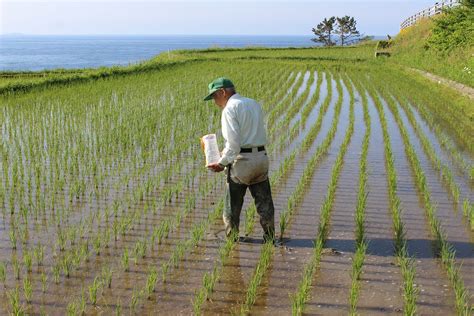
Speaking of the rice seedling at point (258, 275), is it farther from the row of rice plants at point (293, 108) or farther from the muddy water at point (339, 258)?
the row of rice plants at point (293, 108)

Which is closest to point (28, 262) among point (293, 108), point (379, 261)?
point (379, 261)

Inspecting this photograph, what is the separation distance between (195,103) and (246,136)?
7.03 metres

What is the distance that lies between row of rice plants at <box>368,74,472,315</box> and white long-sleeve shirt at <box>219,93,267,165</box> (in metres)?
1.54

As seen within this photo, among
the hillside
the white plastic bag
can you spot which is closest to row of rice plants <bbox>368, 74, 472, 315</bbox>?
the white plastic bag

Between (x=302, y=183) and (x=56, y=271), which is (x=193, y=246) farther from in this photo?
(x=302, y=183)

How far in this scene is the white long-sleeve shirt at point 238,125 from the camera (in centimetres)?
388

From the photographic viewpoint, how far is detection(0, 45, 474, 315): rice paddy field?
131 inches

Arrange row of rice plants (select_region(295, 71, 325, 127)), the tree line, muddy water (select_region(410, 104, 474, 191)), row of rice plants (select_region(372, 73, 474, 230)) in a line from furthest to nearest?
the tree line < row of rice plants (select_region(295, 71, 325, 127)) < muddy water (select_region(410, 104, 474, 191)) < row of rice plants (select_region(372, 73, 474, 230))

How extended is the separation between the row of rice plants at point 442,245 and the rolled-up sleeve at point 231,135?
62.3 inches

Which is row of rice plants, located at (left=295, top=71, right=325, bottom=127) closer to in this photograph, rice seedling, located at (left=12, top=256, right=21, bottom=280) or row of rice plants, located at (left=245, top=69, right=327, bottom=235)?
row of rice plants, located at (left=245, top=69, right=327, bottom=235)

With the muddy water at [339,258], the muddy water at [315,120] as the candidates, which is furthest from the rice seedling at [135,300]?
the muddy water at [315,120]

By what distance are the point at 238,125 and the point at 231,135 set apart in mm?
88

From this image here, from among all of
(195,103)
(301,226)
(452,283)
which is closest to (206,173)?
(301,226)

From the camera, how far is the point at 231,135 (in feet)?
12.8
